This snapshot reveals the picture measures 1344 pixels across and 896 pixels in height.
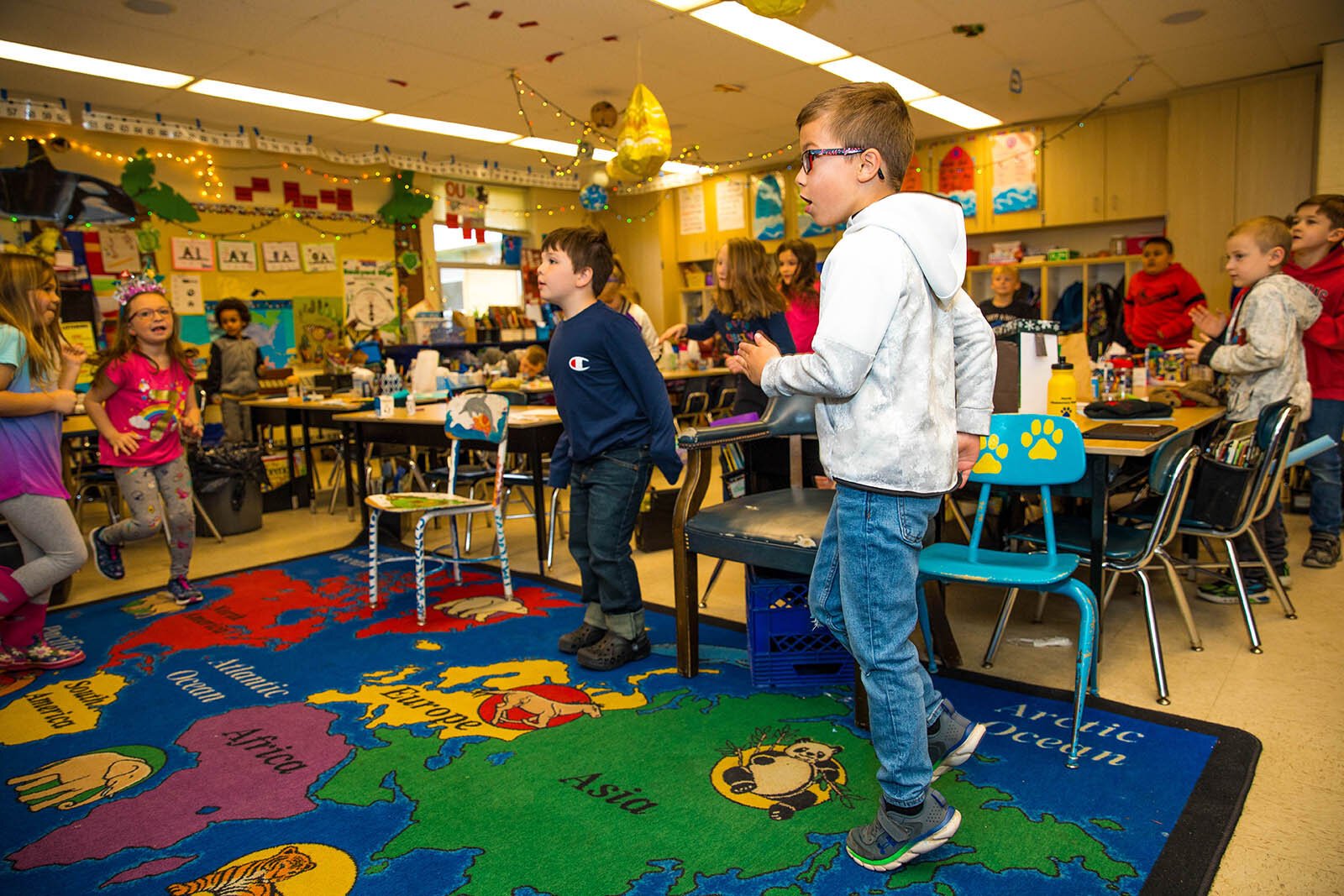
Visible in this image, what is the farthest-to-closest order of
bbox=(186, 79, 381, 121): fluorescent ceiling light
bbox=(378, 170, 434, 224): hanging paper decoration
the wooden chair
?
bbox=(378, 170, 434, 224): hanging paper decoration < bbox=(186, 79, 381, 121): fluorescent ceiling light < the wooden chair

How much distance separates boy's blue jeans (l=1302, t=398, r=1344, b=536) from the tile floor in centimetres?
22

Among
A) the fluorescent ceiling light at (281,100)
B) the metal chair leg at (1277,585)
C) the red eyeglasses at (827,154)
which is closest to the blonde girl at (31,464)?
the red eyeglasses at (827,154)

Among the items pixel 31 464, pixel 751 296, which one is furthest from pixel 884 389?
pixel 31 464

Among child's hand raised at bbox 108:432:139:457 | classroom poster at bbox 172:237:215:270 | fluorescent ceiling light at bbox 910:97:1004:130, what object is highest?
fluorescent ceiling light at bbox 910:97:1004:130

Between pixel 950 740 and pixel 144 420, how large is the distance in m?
3.23

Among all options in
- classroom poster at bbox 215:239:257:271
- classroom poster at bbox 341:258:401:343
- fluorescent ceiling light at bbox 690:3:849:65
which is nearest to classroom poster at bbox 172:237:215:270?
classroom poster at bbox 215:239:257:271

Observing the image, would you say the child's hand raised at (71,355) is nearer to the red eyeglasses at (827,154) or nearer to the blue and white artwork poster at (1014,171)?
the red eyeglasses at (827,154)

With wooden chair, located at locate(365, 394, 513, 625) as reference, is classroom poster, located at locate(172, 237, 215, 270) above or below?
above

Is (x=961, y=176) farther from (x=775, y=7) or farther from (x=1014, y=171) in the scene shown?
(x=775, y=7)

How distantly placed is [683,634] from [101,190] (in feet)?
22.2

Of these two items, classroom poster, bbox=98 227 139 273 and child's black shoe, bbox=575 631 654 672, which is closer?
child's black shoe, bbox=575 631 654 672

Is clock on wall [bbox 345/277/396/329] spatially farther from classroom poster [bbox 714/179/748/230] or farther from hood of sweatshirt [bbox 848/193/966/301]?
hood of sweatshirt [bbox 848/193/966/301]

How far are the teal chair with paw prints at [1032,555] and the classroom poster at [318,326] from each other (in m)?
7.10

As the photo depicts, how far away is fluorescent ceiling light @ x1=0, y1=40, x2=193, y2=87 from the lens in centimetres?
530
